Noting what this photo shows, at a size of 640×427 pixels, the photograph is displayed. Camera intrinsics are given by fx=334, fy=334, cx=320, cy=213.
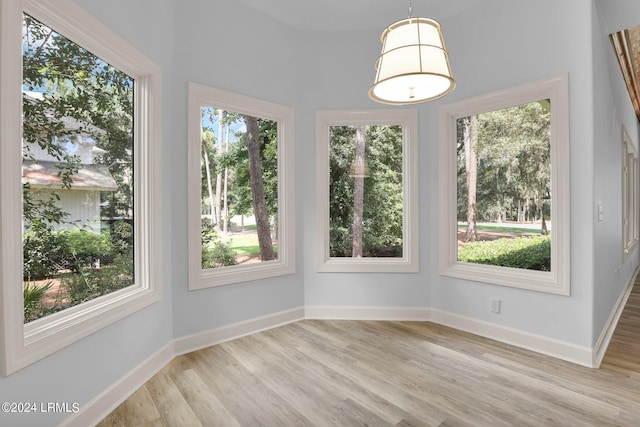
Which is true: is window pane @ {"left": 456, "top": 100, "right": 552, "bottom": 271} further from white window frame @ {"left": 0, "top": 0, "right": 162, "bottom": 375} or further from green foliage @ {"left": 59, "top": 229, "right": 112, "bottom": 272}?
green foliage @ {"left": 59, "top": 229, "right": 112, "bottom": 272}

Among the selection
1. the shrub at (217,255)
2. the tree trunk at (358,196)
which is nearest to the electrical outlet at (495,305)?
the tree trunk at (358,196)

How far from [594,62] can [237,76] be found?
289 centimetres

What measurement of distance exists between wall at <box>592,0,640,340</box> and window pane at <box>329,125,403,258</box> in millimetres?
1636

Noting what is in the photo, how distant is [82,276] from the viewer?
6.44 ft

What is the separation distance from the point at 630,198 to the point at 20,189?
287 inches

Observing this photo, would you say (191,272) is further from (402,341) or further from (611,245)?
(611,245)

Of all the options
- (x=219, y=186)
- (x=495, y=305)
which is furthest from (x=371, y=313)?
(x=219, y=186)

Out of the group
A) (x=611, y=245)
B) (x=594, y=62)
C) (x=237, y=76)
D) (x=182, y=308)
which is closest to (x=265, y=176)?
(x=237, y=76)

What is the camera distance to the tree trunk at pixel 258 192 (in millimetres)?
3270

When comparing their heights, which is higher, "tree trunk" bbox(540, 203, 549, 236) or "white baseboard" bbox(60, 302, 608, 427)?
"tree trunk" bbox(540, 203, 549, 236)

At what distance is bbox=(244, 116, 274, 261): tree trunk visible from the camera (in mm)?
3270

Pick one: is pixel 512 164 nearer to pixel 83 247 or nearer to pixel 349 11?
pixel 349 11

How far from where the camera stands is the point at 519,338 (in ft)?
9.34

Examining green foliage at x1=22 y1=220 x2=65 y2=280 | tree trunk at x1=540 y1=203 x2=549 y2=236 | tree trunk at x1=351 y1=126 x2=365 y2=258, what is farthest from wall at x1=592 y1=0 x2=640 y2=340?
green foliage at x1=22 y1=220 x2=65 y2=280
